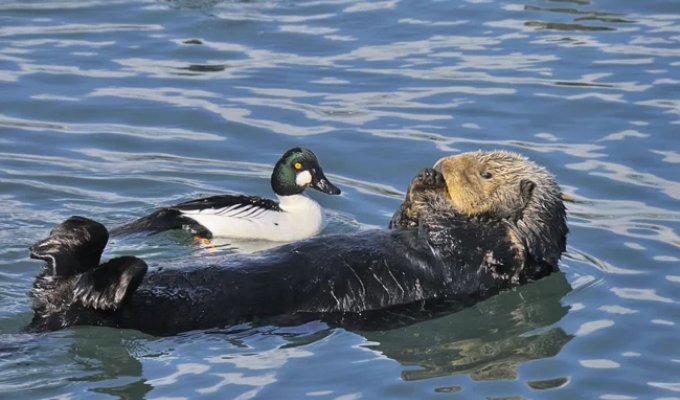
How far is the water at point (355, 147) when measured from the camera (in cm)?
650

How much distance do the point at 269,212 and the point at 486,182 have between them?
2.10 metres

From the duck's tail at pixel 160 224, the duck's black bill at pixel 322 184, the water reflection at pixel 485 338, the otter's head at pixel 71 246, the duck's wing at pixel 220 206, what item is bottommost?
the water reflection at pixel 485 338

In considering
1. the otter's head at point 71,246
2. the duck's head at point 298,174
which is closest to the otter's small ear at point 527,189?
the duck's head at point 298,174

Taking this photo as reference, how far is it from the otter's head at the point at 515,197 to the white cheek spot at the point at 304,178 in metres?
1.61

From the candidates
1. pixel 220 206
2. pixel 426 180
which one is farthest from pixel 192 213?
pixel 426 180

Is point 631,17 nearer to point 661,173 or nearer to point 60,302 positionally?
point 661,173

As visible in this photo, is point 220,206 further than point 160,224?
Yes

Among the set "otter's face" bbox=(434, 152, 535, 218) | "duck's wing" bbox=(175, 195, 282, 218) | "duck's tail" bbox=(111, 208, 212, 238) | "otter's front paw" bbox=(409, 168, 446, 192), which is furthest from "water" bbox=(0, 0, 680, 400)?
"otter's front paw" bbox=(409, 168, 446, 192)

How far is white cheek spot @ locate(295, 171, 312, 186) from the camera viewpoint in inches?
365

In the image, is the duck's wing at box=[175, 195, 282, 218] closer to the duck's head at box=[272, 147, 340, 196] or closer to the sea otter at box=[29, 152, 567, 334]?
the duck's head at box=[272, 147, 340, 196]

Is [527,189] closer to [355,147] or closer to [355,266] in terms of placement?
[355,266]

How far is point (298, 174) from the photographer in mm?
9297

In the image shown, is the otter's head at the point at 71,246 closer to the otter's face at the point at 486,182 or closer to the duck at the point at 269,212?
the otter's face at the point at 486,182

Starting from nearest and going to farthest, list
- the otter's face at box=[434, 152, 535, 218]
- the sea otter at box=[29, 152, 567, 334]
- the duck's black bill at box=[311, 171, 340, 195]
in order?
the sea otter at box=[29, 152, 567, 334] < the otter's face at box=[434, 152, 535, 218] < the duck's black bill at box=[311, 171, 340, 195]
